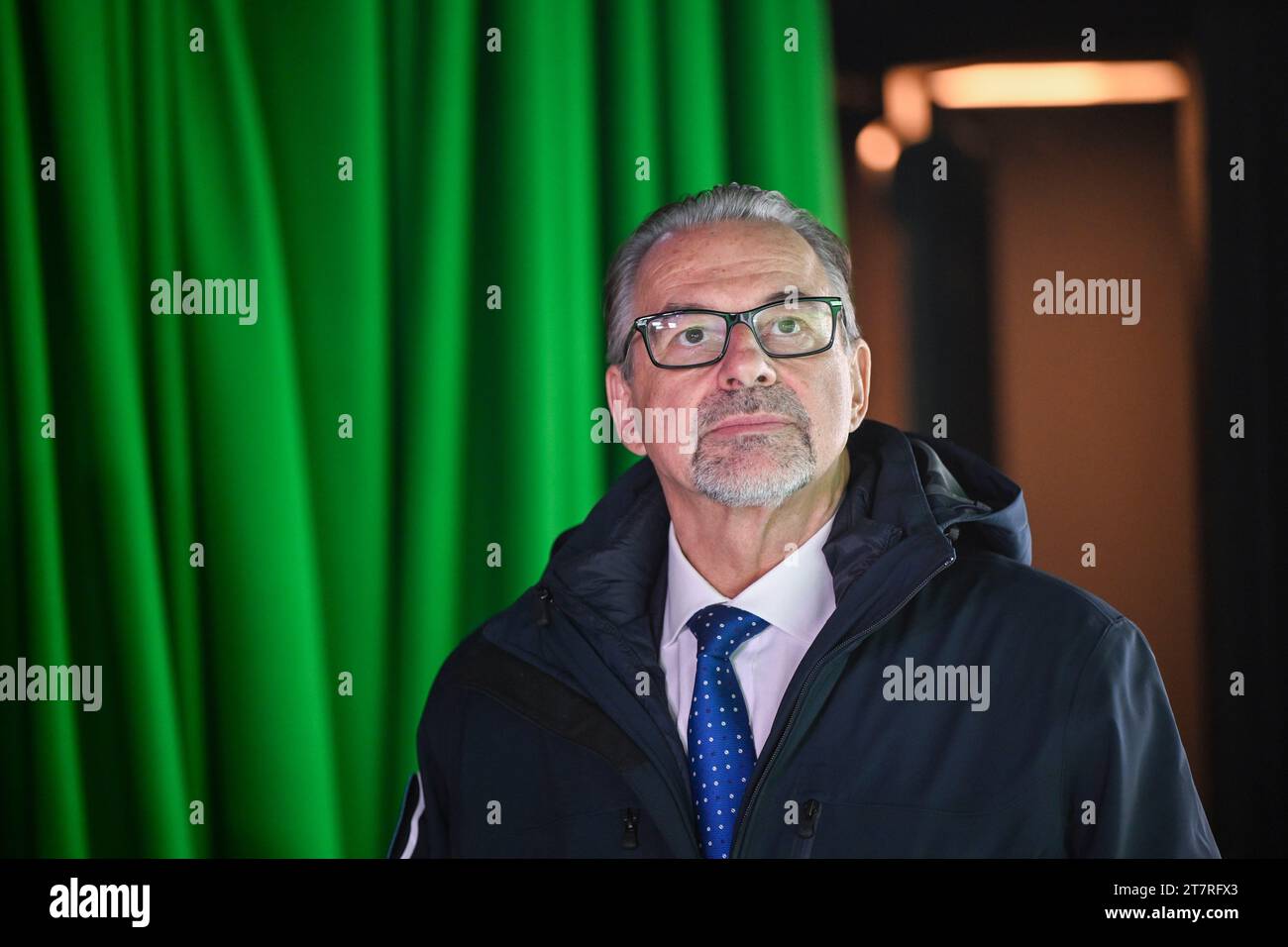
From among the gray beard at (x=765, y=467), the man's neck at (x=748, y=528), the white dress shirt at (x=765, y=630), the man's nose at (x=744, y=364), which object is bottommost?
the white dress shirt at (x=765, y=630)

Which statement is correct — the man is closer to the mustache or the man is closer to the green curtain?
the mustache

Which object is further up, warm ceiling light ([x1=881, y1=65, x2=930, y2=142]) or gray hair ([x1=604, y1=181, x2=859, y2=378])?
warm ceiling light ([x1=881, y1=65, x2=930, y2=142])

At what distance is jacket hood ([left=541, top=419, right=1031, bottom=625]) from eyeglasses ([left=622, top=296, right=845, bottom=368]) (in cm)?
16

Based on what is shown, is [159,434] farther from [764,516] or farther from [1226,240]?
[1226,240]

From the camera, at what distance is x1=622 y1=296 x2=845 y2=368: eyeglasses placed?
150 centimetres

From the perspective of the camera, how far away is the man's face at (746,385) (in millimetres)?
1475

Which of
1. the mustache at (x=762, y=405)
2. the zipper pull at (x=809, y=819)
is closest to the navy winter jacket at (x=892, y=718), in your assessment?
the zipper pull at (x=809, y=819)

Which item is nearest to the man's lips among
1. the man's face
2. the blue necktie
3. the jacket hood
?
the man's face

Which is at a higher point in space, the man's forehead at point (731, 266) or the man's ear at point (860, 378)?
the man's forehead at point (731, 266)

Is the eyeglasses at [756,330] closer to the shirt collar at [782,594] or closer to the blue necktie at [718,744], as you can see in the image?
the shirt collar at [782,594]

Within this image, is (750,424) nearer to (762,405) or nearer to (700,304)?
(762,405)

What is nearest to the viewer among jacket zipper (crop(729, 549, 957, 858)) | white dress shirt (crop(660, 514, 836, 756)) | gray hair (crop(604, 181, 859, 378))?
jacket zipper (crop(729, 549, 957, 858))

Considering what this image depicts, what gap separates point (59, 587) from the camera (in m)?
1.72

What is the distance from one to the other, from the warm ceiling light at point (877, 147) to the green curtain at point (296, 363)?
0.07m
